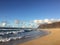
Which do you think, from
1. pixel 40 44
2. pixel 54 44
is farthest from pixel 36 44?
pixel 54 44

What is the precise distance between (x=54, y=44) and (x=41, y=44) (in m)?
0.33

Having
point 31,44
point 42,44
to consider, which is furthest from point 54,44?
point 31,44

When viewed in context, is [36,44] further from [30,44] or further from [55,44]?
[55,44]

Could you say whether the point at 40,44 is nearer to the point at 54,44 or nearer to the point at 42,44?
the point at 42,44

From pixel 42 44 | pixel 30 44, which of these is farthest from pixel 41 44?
pixel 30 44

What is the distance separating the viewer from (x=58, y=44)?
12.6ft

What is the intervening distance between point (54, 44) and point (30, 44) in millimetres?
610

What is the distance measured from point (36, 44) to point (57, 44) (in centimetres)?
53

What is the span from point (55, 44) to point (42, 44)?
1.07 ft

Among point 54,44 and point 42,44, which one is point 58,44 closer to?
point 54,44

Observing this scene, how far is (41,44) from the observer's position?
3955 mm

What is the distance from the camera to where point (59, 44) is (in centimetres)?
384

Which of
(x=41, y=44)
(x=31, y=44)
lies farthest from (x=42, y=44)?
(x=31, y=44)

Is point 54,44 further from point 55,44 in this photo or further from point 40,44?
point 40,44
